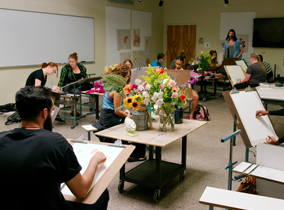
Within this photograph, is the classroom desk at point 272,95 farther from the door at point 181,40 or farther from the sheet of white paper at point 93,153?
the door at point 181,40

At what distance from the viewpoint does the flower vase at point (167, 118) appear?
2.96 m

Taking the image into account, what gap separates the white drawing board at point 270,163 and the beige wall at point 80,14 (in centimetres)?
554

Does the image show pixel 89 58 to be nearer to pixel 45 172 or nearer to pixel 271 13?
pixel 271 13

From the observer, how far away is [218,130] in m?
5.26

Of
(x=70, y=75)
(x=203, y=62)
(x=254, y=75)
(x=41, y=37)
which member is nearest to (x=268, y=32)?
(x=203, y=62)

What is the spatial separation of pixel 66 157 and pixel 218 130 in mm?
4131

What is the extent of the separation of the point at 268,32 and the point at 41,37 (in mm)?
6861

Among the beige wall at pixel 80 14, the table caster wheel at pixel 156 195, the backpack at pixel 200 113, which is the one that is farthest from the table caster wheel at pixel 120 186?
the beige wall at pixel 80 14

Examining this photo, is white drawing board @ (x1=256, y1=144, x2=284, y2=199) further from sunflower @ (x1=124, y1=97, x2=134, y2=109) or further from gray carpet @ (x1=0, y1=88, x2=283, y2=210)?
sunflower @ (x1=124, y1=97, x2=134, y2=109)

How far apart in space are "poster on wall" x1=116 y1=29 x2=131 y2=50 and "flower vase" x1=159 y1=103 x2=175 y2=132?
21.8 feet

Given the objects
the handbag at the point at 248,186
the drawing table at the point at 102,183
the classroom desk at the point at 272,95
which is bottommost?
the handbag at the point at 248,186

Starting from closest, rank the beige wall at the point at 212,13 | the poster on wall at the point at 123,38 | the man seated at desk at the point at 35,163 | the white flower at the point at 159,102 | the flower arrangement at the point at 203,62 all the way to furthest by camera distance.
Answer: the man seated at desk at the point at 35,163, the white flower at the point at 159,102, the flower arrangement at the point at 203,62, the poster on wall at the point at 123,38, the beige wall at the point at 212,13

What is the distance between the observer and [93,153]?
7.01 feet

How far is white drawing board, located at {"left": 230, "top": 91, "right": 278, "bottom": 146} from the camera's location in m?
3.03
